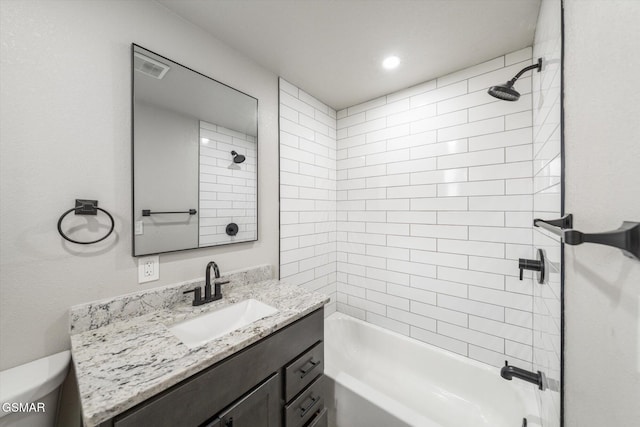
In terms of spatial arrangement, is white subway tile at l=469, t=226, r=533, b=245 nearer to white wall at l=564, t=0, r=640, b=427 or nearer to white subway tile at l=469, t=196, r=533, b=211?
white subway tile at l=469, t=196, r=533, b=211

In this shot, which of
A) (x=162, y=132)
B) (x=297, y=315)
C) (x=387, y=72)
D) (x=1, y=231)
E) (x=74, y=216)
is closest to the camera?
(x=1, y=231)

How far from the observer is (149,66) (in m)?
1.22

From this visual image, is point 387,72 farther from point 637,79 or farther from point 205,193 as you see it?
point 637,79

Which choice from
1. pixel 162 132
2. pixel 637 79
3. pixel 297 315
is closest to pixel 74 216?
pixel 162 132

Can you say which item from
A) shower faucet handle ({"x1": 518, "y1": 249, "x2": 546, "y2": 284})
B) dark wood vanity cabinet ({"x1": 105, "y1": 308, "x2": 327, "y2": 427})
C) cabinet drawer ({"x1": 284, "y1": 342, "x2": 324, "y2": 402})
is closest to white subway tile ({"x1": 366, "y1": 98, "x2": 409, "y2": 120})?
shower faucet handle ({"x1": 518, "y1": 249, "x2": 546, "y2": 284})

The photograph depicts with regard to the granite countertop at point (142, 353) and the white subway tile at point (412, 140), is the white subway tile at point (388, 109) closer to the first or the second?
the white subway tile at point (412, 140)

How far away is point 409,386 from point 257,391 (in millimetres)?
1467

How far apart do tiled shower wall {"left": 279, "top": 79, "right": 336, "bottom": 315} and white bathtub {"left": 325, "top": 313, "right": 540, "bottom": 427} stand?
441mm

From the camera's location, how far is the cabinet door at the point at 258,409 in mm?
880

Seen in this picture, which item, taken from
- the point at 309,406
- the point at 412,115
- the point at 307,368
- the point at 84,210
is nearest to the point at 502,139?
the point at 412,115

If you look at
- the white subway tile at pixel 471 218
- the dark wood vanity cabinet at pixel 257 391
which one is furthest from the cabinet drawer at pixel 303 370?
the white subway tile at pixel 471 218

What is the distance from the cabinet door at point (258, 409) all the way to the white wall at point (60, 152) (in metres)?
0.74

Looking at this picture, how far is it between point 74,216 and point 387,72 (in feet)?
6.90

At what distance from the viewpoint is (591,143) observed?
536mm
